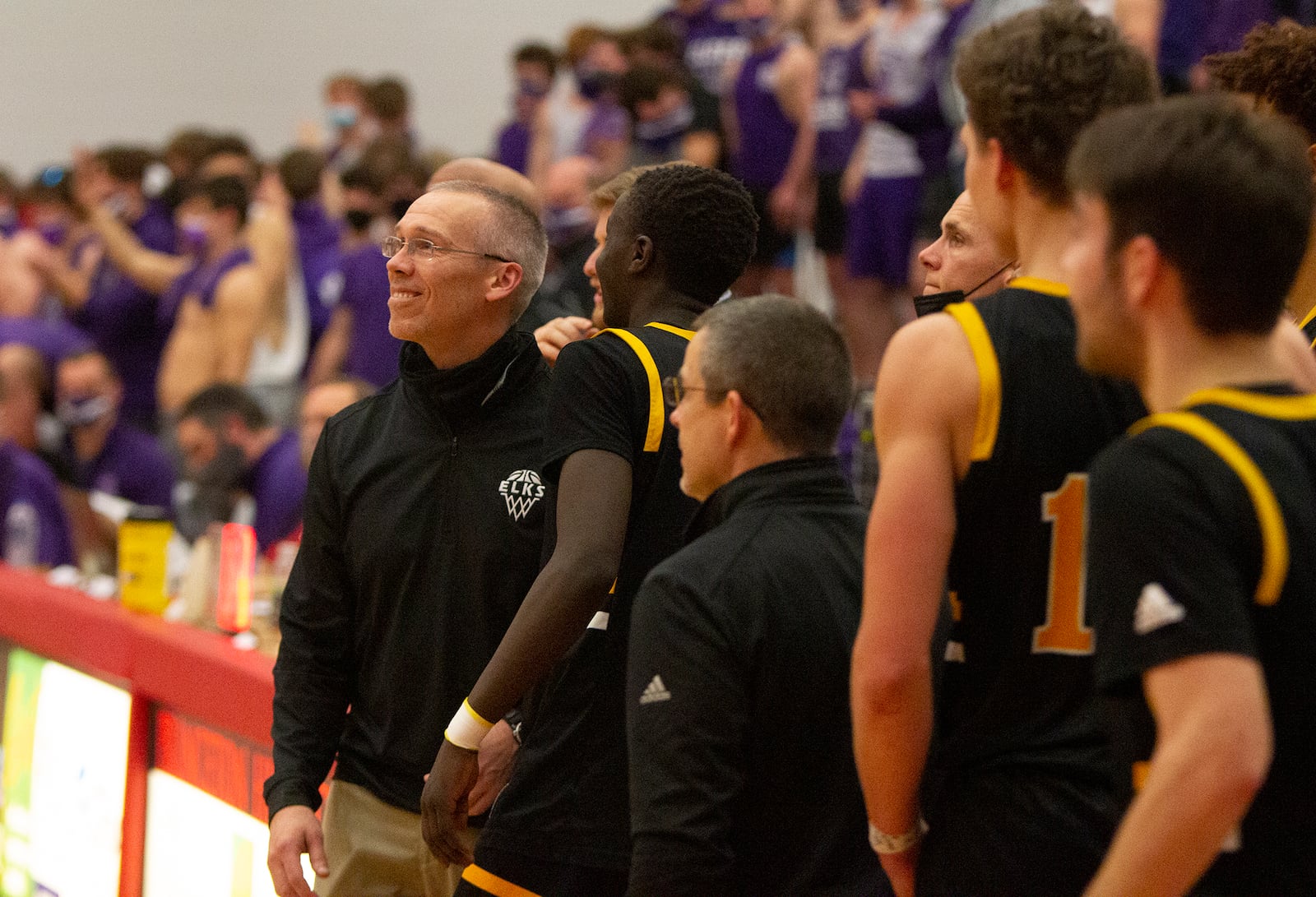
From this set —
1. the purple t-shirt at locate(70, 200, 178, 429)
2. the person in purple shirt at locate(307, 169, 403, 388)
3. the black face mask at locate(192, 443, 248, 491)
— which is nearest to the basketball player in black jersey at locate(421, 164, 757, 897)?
the black face mask at locate(192, 443, 248, 491)

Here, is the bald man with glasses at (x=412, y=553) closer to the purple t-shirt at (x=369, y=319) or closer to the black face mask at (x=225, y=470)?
the black face mask at (x=225, y=470)

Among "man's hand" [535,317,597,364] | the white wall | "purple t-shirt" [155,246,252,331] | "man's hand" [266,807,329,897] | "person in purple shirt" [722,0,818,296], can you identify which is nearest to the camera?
"man's hand" [266,807,329,897]

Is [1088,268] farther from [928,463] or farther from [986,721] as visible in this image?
[986,721]

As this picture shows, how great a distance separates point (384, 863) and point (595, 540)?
0.82 m

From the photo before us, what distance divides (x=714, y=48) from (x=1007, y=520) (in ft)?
23.2

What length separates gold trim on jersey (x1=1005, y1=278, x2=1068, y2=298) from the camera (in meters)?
1.54

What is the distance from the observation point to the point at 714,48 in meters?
8.21

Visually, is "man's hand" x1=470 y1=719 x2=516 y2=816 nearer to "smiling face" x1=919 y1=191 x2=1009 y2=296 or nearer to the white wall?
"smiling face" x1=919 y1=191 x2=1009 y2=296

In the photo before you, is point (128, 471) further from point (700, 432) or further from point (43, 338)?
point (700, 432)

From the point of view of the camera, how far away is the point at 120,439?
6.34 m

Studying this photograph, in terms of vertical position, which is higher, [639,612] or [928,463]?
[928,463]

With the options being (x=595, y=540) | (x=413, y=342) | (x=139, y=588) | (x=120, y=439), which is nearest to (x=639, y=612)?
(x=595, y=540)

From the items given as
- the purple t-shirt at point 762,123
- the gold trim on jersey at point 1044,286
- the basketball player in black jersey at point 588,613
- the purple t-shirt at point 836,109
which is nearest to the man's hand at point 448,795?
the basketball player in black jersey at point 588,613

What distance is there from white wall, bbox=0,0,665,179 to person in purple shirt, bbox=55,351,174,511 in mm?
7752
